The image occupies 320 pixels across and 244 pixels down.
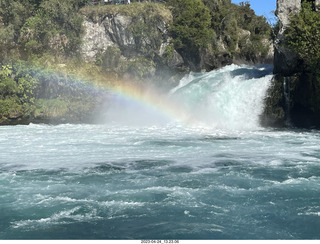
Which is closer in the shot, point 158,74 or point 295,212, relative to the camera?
point 295,212

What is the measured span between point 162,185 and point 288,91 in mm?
20588

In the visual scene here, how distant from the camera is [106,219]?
11.5 metres

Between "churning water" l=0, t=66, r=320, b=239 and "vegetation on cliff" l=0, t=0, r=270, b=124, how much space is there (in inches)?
453

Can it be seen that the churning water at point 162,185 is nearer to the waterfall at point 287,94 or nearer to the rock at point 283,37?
the waterfall at point 287,94

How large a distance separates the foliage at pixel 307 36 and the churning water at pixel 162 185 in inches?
222

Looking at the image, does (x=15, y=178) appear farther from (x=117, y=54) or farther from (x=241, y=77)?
(x=117, y=54)

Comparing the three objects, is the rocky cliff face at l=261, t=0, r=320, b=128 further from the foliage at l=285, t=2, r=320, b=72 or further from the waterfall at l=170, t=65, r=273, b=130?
the foliage at l=285, t=2, r=320, b=72

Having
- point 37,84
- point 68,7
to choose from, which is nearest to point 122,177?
point 37,84

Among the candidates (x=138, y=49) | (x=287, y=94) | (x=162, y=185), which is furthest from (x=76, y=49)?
(x=162, y=185)

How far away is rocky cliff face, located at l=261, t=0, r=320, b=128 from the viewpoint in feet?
103

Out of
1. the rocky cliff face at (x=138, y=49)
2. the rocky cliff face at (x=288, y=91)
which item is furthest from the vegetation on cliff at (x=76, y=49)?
the rocky cliff face at (x=288, y=91)

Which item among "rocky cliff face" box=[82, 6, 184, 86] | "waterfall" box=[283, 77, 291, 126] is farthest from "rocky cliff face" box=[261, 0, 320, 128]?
"rocky cliff face" box=[82, 6, 184, 86]

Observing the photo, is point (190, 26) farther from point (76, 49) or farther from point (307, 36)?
point (307, 36)
